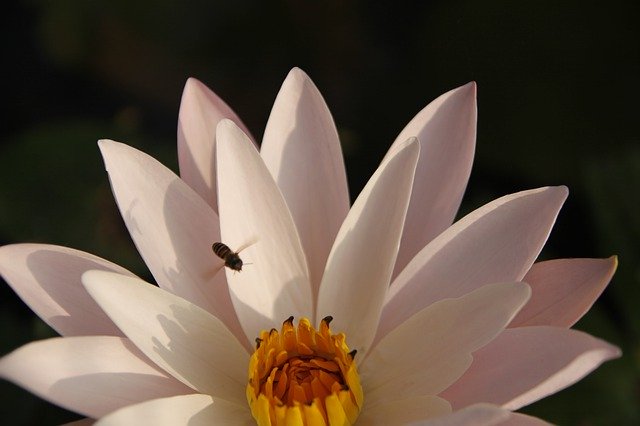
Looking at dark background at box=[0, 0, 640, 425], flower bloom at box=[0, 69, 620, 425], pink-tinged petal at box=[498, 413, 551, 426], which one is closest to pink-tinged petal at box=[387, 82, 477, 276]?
flower bloom at box=[0, 69, 620, 425]

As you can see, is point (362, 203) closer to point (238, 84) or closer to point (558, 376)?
point (558, 376)

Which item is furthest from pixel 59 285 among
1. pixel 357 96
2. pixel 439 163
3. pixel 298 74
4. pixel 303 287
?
pixel 357 96

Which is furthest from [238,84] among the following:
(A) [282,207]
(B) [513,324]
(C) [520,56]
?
(B) [513,324]

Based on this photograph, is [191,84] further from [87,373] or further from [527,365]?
[527,365]

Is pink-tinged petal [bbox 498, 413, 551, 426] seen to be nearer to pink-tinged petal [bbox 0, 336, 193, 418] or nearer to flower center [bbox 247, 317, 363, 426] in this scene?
flower center [bbox 247, 317, 363, 426]

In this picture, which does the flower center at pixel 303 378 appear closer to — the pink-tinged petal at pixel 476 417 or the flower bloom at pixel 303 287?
the flower bloom at pixel 303 287
